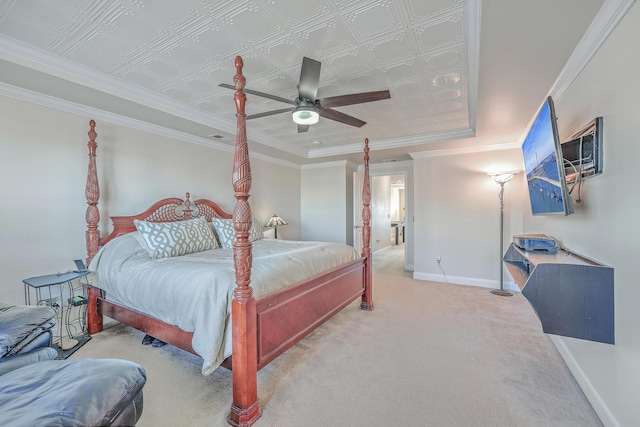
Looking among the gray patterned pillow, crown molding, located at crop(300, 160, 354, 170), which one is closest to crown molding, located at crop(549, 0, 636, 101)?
the gray patterned pillow

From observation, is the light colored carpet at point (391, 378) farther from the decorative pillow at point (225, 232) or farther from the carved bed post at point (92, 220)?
the decorative pillow at point (225, 232)

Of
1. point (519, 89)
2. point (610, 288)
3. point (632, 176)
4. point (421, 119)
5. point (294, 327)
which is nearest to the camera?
point (632, 176)

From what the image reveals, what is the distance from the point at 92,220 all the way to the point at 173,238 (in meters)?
0.79

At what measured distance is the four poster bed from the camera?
168cm

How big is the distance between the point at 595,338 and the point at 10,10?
13.3 ft

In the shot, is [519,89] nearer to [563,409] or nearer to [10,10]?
[563,409]

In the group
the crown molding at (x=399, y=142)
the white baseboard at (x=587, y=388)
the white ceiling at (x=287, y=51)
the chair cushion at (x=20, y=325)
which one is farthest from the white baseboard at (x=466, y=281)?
the chair cushion at (x=20, y=325)

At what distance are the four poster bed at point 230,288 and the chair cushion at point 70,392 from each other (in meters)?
0.60

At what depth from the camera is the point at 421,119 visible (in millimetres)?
3592

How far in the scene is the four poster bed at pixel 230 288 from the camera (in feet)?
5.53

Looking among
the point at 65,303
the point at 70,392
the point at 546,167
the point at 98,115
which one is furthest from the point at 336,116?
the point at 65,303

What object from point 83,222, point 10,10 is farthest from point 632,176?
point 83,222

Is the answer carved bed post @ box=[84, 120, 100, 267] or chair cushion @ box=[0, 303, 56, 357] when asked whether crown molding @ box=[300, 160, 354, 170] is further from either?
chair cushion @ box=[0, 303, 56, 357]

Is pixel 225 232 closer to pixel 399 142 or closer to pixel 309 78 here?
pixel 309 78
